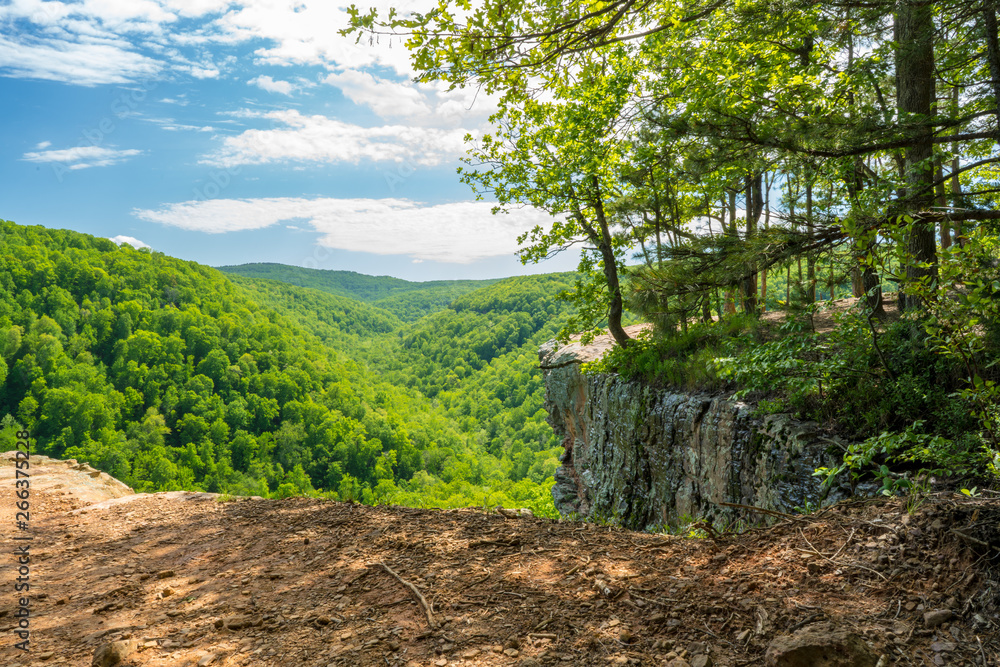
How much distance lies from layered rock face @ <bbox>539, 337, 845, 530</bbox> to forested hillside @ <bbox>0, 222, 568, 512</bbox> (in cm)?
2055

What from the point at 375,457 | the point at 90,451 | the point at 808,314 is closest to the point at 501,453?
the point at 375,457

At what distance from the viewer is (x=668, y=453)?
26.0 feet

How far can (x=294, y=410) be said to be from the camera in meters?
54.2

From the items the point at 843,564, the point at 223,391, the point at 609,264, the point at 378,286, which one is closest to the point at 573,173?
the point at 609,264

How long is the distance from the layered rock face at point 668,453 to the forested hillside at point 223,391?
20550mm

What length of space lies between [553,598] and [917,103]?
6.27 metres

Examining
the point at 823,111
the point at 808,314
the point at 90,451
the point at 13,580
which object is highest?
the point at 823,111

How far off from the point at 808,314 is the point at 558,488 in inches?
379

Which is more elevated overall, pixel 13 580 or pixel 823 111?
pixel 823 111

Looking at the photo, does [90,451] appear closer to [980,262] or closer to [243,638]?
[243,638]

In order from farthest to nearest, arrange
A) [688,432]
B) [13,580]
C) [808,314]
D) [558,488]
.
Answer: [558,488] < [688,432] < [808,314] < [13,580]

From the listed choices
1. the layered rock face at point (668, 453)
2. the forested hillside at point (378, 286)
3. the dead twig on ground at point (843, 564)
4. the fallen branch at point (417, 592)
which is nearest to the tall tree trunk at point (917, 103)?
the layered rock face at point (668, 453)

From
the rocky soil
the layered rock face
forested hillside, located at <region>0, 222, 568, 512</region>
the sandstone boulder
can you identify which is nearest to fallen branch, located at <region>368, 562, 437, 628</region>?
the rocky soil

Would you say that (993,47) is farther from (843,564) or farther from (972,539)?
(843,564)
